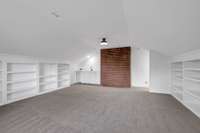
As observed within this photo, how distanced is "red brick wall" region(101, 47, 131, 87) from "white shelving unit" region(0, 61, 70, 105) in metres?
2.60

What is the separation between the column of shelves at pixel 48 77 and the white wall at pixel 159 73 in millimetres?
4496

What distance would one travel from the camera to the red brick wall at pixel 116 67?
6.21 meters

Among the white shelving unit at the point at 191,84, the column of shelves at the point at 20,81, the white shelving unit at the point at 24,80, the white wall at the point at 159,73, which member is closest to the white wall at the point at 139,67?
the white wall at the point at 159,73

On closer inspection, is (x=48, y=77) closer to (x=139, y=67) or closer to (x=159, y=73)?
(x=139, y=67)

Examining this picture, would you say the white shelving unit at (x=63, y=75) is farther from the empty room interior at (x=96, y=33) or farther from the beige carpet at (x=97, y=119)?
the beige carpet at (x=97, y=119)

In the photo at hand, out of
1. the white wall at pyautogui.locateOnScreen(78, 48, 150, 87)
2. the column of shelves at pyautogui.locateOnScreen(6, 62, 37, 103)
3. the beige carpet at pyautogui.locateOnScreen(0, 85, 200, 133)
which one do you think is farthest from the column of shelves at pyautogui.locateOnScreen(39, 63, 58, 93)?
the white wall at pyautogui.locateOnScreen(78, 48, 150, 87)

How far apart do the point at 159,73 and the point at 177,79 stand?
29.8 inches

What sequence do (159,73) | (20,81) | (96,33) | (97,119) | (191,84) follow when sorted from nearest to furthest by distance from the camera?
(97,119) < (191,84) < (96,33) < (20,81) < (159,73)

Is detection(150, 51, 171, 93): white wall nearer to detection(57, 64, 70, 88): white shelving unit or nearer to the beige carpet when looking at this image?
the beige carpet

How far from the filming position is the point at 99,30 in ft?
11.0

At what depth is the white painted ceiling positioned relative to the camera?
163 cm

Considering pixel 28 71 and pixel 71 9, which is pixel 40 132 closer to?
pixel 71 9

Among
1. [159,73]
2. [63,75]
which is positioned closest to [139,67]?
[159,73]

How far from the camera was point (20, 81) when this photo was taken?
13.0 ft
